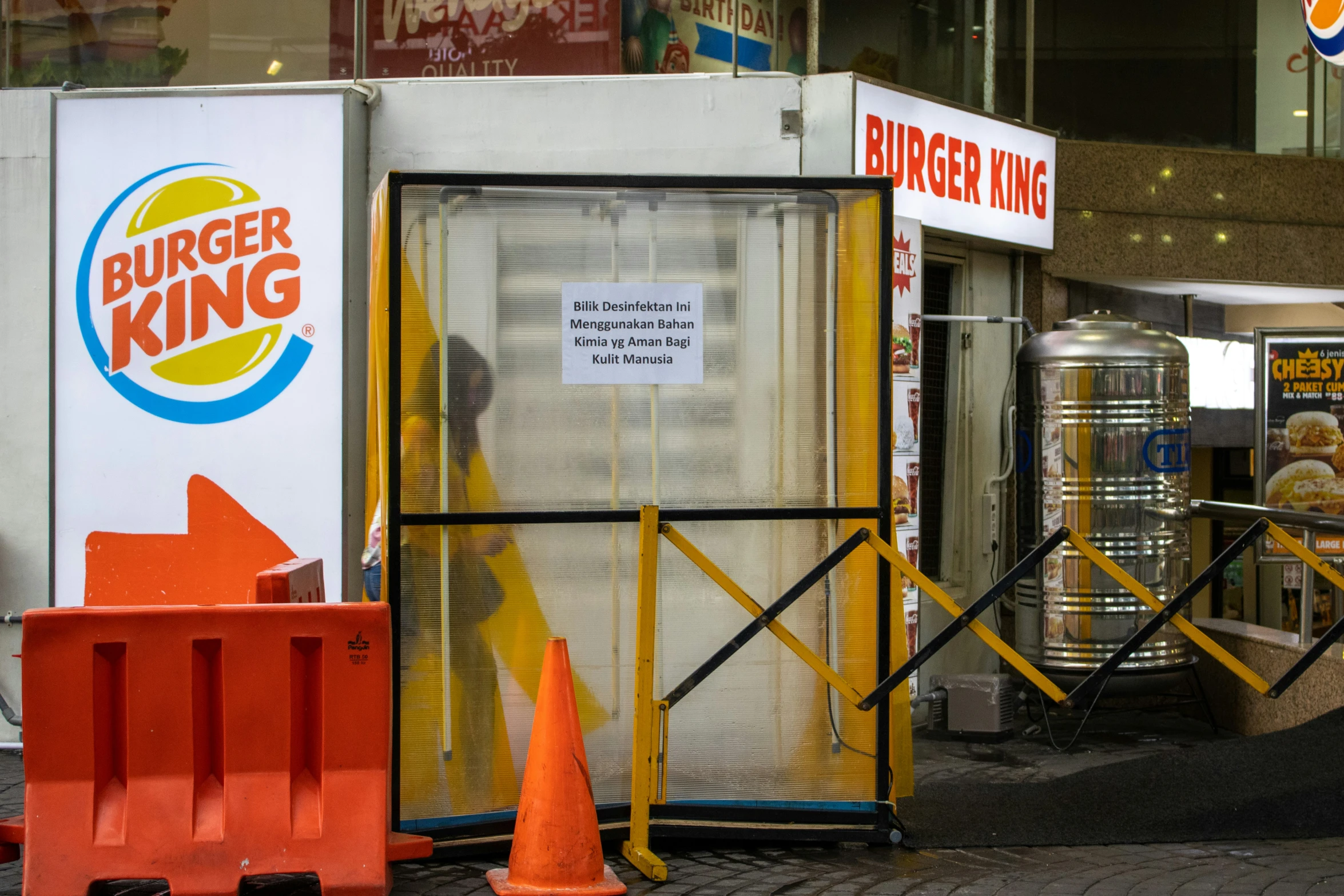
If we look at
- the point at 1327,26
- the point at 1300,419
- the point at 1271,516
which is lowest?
the point at 1271,516

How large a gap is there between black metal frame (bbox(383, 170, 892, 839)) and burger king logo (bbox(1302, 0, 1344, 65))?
316cm

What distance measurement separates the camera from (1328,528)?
736 cm

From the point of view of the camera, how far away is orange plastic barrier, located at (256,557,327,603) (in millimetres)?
4656

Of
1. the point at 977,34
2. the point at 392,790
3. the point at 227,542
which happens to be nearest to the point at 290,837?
the point at 392,790

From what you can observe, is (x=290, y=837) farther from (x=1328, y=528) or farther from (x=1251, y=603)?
(x=1251, y=603)

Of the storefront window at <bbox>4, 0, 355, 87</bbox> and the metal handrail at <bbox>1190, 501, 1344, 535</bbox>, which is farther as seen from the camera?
the storefront window at <bbox>4, 0, 355, 87</bbox>

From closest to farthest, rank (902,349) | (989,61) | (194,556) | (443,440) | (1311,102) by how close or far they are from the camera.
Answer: (443,440) → (194,556) → (902,349) → (989,61) → (1311,102)

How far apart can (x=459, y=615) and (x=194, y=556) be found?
2.71 metres

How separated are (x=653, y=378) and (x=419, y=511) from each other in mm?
1022

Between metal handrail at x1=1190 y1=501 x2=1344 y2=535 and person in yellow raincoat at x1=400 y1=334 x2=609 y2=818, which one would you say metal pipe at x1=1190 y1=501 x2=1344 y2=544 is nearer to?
metal handrail at x1=1190 y1=501 x2=1344 y2=535

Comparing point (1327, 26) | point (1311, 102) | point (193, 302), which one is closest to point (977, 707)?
point (1327, 26)

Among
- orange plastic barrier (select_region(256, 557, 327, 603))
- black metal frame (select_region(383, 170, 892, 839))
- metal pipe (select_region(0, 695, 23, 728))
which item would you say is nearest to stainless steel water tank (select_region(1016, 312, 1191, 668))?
black metal frame (select_region(383, 170, 892, 839))

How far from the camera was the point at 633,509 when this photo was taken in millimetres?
5211

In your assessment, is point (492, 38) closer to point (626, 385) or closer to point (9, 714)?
point (626, 385)
